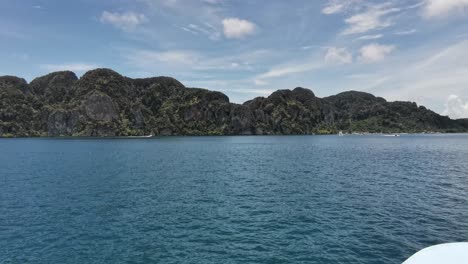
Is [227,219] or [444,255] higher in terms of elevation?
[444,255]

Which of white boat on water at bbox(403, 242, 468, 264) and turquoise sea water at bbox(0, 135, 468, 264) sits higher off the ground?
white boat on water at bbox(403, 242, 468, 264)

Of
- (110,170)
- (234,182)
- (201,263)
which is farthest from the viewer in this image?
(110,170)

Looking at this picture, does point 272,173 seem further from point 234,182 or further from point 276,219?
point 276,219

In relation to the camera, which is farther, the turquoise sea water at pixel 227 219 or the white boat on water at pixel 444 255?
the turquoise sea water at pixel 227 219

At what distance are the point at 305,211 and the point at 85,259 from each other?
26.9 meters

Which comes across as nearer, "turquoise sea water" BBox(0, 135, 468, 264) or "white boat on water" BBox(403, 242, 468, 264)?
"white boat on water" BBox(403, 242, 468, 264)

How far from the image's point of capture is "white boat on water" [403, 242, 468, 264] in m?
7.80

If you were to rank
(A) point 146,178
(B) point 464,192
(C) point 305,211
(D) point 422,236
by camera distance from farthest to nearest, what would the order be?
(A) point 146,178 → (B) point 464,192 → (C) point 305,211 → (D) point 422,236

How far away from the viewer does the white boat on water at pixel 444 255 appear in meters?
7.80

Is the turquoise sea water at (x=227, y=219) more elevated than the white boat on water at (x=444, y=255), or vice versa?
the white boat on water at (x=444, y=255)

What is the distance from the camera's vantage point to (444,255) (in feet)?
26.3

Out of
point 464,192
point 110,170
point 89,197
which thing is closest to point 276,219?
point 89,197

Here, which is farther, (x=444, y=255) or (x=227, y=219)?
(x=227, y=219)

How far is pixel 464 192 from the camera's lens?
169ft
